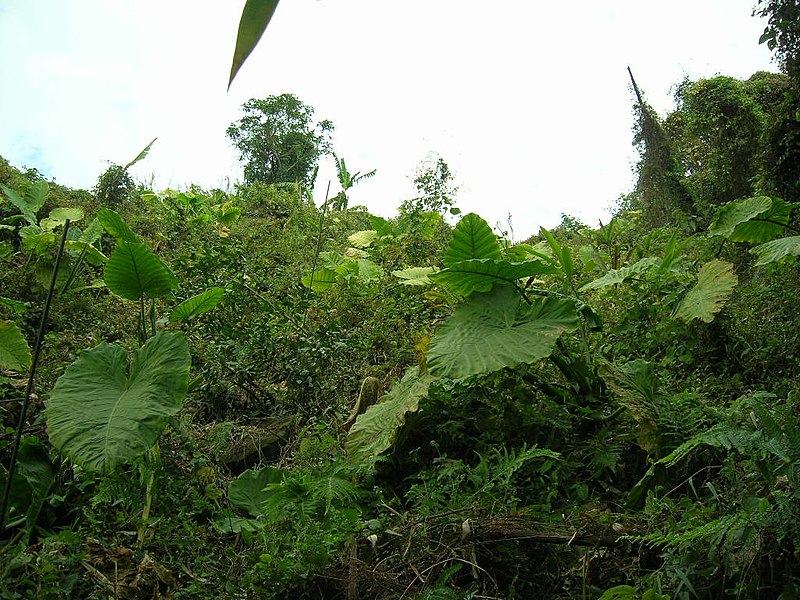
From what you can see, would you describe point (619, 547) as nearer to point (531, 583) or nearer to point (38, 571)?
point (531, 583)

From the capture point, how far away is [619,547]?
213 centimetres

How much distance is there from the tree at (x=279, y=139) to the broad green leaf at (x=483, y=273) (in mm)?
13379

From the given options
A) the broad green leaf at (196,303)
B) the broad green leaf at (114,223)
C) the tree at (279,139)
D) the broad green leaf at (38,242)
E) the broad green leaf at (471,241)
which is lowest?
the broad green leaf at (471,241)

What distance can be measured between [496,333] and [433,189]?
5896 millimetres

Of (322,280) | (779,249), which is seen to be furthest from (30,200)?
(779,249)

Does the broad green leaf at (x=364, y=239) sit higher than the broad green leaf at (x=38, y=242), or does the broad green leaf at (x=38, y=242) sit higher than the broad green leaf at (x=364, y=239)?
the broad green leaf at (x=38, y=242)

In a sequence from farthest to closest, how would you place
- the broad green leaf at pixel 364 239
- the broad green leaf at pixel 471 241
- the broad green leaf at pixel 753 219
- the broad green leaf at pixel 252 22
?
1. the broad green leaf at pixel 364 239
2. the broad green leaf at pixel 753 219
3. the broad green leaf at pixel 471 241
4. the broad green leaf at pixel 252 22

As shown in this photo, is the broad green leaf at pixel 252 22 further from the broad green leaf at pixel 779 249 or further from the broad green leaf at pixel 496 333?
the broad green leaf at pixel 779 249

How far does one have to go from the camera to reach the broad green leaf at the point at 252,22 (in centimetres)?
35

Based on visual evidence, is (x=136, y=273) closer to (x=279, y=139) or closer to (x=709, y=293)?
(x=709, y=293)

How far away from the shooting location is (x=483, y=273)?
2.99 m

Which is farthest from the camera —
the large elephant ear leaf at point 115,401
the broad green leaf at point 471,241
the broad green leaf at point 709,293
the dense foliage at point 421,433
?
the broad green leaf at point 709,293

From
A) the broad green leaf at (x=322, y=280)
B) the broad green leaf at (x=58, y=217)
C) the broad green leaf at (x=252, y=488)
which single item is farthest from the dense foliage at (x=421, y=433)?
the broad green leaf at (x=58, y=217)

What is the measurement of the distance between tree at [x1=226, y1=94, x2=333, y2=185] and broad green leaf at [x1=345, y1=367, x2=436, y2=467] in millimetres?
13524
